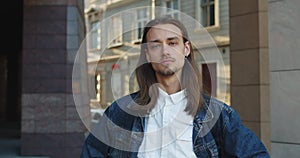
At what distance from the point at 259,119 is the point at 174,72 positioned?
3.58 metres

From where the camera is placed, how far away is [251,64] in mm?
5039

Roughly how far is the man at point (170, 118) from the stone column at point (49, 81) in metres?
7.37

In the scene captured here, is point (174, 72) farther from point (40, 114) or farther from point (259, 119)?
point (40, 114)

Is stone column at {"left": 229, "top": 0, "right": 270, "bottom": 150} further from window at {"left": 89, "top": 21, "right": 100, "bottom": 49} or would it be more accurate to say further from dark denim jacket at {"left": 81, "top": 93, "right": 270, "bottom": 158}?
window at {"left": 89, "top": 21, "right": 100, "bottom": 49}

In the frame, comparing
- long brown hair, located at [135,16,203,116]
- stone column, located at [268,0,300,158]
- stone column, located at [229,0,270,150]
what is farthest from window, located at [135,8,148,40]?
stone column, located at [229,0,270,150]

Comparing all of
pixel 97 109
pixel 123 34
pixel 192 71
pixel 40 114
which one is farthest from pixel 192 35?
pixel 40 114

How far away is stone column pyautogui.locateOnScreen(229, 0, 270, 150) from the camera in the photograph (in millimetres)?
4871

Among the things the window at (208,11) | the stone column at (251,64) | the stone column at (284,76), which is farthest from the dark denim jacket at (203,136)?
the window at (208,11)

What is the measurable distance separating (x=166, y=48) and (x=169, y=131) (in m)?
0.30

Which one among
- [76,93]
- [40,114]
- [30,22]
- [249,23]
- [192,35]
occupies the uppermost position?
[30,22]

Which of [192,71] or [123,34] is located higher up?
[123,34]

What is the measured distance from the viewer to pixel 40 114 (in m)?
8.82

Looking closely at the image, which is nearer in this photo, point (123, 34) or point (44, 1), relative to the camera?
point (123, 34)

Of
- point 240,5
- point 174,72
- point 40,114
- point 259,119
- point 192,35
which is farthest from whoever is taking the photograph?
point 40,114
